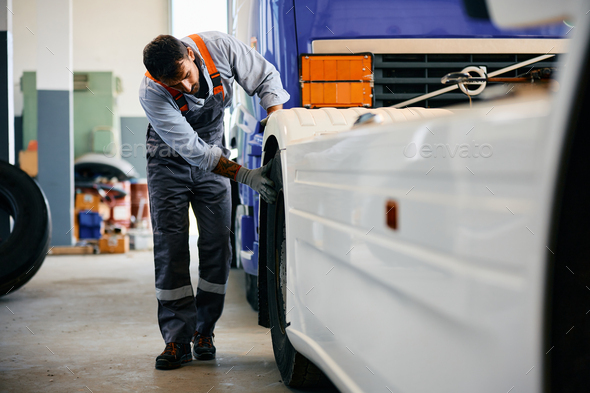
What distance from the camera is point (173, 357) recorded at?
86.3 inches

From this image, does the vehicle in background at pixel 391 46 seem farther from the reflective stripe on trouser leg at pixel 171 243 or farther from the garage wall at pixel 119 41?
the garage wall at pixel 119 41

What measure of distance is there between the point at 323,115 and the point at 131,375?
1294 mm

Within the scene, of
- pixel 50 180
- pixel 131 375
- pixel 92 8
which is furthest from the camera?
pixel 92 8

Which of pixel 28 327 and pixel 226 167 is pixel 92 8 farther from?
pixel 226 167

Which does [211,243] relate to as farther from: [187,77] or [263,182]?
[187,77]

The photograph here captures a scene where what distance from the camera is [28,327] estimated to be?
2955 millimetres

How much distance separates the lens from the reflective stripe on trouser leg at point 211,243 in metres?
2.40

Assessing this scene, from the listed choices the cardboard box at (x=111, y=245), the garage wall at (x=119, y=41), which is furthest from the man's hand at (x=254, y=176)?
the garage wall at (x=119, y=41)

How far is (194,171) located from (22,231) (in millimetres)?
2010

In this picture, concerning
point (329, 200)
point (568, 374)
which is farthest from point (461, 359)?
point (329, 200)

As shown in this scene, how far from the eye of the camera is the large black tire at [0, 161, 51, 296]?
139 inches

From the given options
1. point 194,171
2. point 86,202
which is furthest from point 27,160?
point 194,171

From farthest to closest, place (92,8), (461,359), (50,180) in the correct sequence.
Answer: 1. (92,8)
2. (50,180)
3. (461,359)

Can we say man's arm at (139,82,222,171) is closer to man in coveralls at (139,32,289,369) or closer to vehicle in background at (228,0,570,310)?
man in coveralls at (139,32,289,369)
